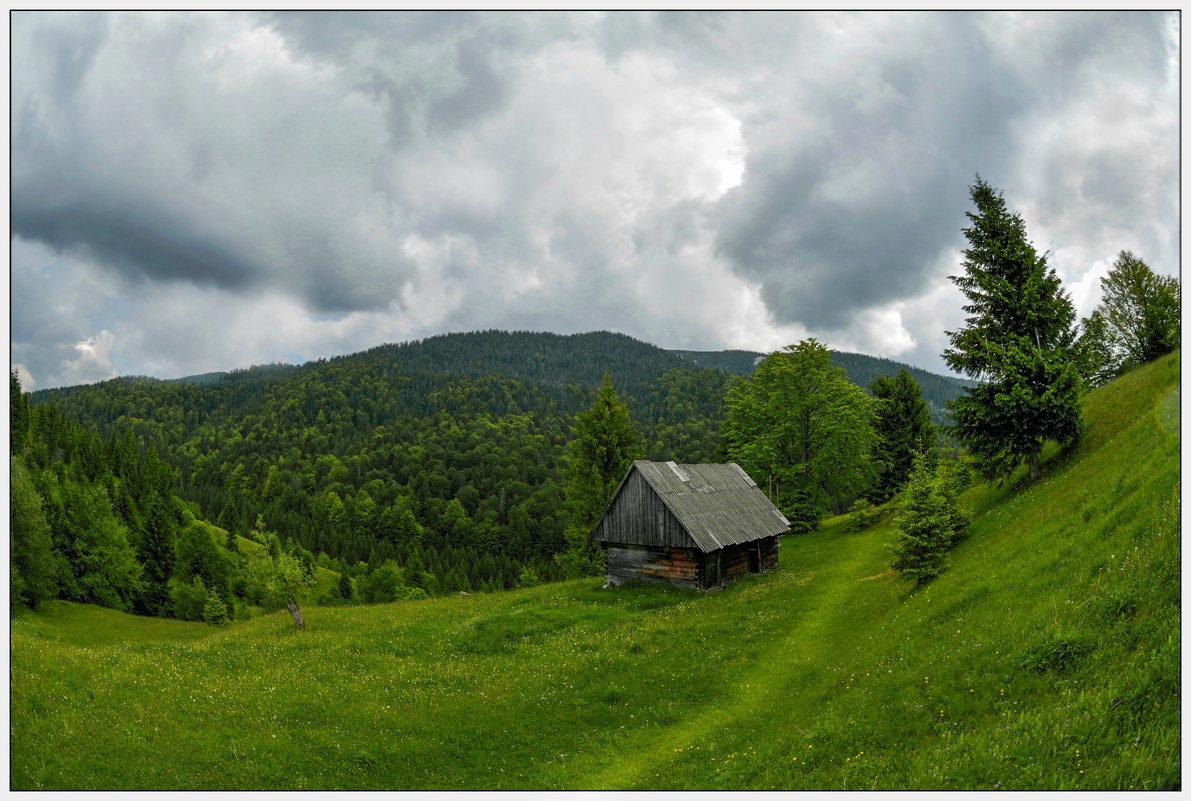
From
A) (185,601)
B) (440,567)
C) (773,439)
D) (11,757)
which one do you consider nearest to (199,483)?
(440,567)

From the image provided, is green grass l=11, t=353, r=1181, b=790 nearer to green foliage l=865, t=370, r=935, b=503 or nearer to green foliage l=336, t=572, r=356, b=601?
green foliage l=865, t=370, r=935, b=503

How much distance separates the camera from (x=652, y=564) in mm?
29547

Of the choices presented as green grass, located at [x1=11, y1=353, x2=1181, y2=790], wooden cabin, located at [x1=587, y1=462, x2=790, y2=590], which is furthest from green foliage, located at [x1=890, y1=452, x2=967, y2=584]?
wooden cabin, located at [x1=587, y1=462, x2=790, y2=590]

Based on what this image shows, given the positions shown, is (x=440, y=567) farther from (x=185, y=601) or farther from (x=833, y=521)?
(x=833, y=521)

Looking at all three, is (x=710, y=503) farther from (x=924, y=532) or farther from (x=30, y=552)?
(x=30, y=552)

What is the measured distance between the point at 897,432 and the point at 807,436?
9420 millimetres

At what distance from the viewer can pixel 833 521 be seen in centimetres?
5106

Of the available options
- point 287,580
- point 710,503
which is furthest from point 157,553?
point 710,503

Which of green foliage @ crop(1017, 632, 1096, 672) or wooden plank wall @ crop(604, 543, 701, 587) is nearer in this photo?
green foliage @ crop(1017, 632, 1096, 672)

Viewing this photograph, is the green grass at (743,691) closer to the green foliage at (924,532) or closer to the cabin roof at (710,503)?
the green foliage at (924,532)

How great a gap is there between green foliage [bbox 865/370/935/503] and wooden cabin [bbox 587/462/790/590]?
18973 mm

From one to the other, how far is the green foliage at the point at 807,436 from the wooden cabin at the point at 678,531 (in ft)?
40.8

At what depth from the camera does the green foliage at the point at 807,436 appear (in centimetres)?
4419

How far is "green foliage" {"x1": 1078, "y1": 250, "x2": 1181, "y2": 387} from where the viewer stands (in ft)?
117
